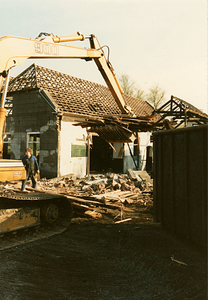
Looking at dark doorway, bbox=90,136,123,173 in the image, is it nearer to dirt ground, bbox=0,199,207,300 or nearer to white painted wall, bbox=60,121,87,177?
white painted wall, bbox=60,121,87,177

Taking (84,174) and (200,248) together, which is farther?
(84,174)

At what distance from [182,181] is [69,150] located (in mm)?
11257

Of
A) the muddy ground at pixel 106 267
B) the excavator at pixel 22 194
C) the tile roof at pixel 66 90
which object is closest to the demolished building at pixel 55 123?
the tile roof at pixel 66 90

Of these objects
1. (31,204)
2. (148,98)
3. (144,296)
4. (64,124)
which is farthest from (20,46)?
(148,98)

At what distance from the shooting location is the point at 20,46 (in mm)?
6539

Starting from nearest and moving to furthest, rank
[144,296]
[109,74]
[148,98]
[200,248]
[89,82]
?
[144,296], [200,248], [109,74], [89,82], [148,98]

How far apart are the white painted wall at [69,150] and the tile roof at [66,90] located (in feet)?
3.98

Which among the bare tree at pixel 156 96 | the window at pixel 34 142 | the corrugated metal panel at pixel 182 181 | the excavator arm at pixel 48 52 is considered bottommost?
the corrugated metal panel at pixel 182 181

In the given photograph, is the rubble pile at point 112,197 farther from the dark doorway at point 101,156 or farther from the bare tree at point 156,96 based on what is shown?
the bare tree at point 156,96

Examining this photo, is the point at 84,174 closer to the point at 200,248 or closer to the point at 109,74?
the point at 109,74

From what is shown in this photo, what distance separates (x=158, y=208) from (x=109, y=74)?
7.56 meters

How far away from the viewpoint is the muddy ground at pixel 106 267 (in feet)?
12.2

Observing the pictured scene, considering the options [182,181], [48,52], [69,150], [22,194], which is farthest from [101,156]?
→ [182,181]

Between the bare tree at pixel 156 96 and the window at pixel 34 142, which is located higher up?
the bare tree at pixel 156 96
